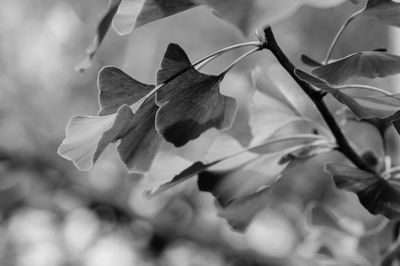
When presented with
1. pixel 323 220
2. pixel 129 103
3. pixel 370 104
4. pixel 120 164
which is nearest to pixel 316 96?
pixel 370 104

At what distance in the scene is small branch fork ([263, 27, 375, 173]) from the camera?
434 millimetres

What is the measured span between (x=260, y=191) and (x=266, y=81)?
17cm

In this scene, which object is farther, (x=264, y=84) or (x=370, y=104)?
(x=264, y=84)

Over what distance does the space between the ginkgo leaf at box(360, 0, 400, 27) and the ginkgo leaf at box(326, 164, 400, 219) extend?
0.44ft

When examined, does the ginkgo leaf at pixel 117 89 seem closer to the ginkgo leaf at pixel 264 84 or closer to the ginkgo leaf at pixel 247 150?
the ginkgo leaf at pixel 247 150

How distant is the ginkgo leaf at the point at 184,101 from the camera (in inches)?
17.3

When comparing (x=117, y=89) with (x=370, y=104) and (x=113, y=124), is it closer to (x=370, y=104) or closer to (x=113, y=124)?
(x=113, y=124)

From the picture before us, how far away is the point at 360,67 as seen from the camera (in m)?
0.44

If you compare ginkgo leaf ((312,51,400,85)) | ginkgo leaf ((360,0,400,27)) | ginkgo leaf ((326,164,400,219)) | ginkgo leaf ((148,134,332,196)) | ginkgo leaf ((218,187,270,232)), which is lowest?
ginkgo leaf ((218,187,270,232))

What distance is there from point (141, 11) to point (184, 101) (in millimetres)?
77

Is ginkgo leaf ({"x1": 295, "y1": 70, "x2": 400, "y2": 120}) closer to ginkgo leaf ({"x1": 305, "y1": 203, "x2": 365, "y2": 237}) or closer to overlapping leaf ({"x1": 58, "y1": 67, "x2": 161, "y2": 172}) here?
overlapping leaf ({"x1": 58, "y1": 67, "x2": 161, "y2": 172})

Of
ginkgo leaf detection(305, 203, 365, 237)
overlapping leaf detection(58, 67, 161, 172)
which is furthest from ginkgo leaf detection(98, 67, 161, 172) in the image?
ginkgo leaf detection(305, 203, 365, 237)

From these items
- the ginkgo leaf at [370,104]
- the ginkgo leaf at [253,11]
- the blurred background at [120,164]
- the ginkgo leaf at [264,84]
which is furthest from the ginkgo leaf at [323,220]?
the blurred background at [120,164]

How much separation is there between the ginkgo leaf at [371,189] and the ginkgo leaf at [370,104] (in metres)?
0.07
